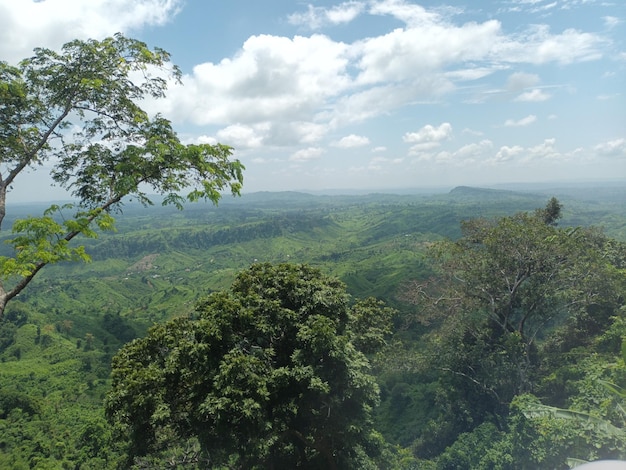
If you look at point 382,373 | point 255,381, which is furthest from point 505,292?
point 255,381

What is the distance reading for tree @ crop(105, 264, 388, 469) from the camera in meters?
10.3

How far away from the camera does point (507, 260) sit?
21.1 m

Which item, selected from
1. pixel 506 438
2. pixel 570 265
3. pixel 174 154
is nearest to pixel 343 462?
pixel 506 438

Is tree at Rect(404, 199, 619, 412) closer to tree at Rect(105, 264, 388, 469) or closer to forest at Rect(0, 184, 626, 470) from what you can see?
forest at Rect(0, 184, 626, 470)

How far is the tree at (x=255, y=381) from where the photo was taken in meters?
10.3

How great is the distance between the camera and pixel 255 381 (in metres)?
10.2

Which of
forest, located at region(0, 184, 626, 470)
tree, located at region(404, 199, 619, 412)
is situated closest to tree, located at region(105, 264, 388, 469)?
forest, located at region(0, 184, 626, 470)

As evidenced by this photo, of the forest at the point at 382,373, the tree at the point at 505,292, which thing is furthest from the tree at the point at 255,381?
the tree at the point at 505,292

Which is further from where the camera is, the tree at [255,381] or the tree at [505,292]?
the tree at [505,292]

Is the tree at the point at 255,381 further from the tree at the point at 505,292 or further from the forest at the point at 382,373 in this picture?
the tree at the point at 505,292

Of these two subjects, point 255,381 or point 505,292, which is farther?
point 505,292

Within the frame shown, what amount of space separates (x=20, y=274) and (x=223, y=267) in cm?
16436

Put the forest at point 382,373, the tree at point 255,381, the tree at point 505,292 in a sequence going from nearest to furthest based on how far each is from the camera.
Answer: the tree at point 255,381, the forest at point 382,373, the tree at point 505,292

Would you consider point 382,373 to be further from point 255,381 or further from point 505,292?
point 255,381
